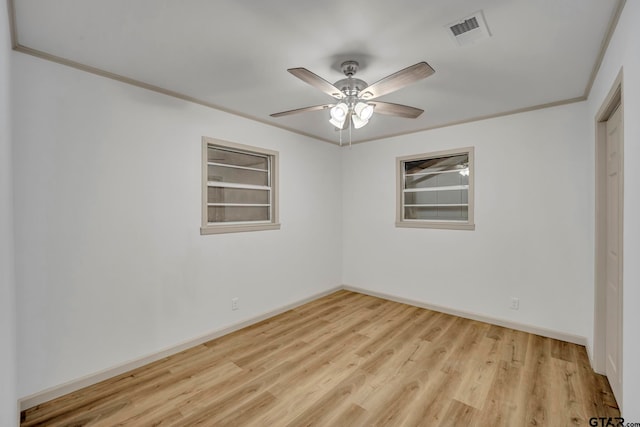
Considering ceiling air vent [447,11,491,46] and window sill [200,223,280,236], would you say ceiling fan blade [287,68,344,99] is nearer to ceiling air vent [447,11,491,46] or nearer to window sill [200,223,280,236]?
ceiling air vent [447,11,491,46]

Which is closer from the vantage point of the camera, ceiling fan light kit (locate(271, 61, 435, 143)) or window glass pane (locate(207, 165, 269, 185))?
ceiling fan light kit (locate(271, 61, 435, 143))

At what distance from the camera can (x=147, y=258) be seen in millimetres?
2701

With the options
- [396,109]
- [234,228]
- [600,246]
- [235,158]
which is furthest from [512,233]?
[235,158]

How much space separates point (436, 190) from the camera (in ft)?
13.7

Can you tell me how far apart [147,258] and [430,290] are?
348 cm

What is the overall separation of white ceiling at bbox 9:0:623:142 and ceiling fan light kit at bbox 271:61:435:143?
0.40 feet

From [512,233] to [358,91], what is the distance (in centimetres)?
250

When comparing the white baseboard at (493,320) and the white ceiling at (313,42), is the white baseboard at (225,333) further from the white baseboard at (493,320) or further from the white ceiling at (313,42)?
the white ceiling at (313,42)

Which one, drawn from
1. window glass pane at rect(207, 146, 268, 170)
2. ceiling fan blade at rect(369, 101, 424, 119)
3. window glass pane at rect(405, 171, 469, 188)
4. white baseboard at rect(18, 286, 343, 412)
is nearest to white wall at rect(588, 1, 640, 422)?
ceiling fan blade at rect(369, 101, 424, 119)

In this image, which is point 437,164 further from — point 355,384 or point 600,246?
point 355,384

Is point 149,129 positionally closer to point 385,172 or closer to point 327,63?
point 327,63

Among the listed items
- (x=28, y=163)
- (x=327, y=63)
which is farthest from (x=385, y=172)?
(x=28, y=163)

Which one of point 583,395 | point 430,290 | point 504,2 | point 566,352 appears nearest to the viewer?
point 504,2

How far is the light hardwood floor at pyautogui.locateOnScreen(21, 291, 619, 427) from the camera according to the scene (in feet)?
6.62
